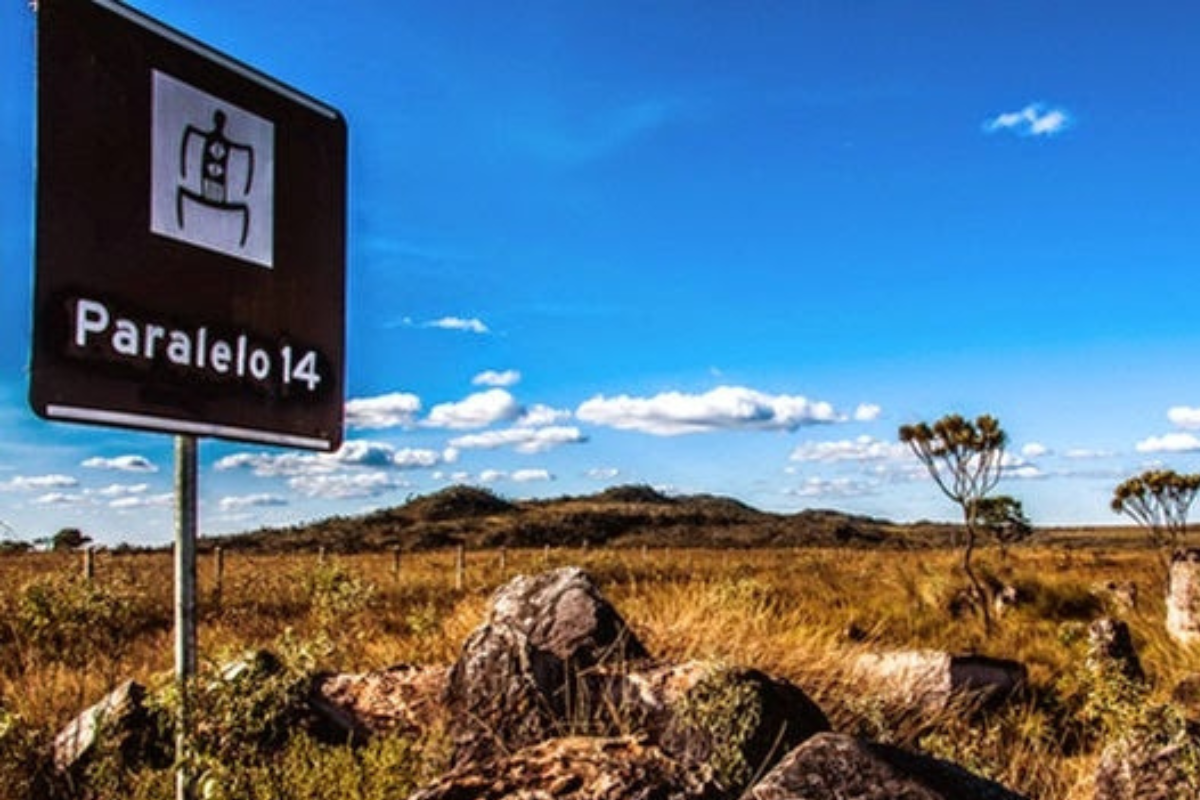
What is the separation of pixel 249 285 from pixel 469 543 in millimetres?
70874

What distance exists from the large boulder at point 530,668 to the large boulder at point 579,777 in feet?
6.57

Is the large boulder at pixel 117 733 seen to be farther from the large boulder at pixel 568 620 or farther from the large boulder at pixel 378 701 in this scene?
the large boulder at pixel 568 620

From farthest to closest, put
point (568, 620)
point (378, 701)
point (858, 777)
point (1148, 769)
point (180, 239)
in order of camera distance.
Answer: point (378, 701) < point (568, 620) < point (1148, 769) < point (180, 239) < point (858, 777)

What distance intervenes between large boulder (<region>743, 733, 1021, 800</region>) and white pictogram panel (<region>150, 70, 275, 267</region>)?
240cm

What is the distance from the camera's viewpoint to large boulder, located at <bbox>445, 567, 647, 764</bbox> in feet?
19.3

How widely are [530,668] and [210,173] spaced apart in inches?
121

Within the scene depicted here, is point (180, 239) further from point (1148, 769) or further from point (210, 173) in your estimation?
point (1148, 769)

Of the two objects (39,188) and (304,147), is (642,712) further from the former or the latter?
(39,188)

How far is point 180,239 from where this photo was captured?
12.7ft

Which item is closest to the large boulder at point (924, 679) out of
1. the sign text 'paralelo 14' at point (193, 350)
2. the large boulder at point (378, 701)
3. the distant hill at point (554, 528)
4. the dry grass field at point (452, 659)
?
the dry grass field at point (452, 659)

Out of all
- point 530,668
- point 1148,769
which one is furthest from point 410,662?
point 1148,769

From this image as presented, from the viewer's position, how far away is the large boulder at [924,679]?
824 centimetres

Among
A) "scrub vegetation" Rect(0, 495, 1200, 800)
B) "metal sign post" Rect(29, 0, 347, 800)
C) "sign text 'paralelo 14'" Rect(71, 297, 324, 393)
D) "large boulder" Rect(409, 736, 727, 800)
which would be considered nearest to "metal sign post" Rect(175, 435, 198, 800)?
"metal sign post" Rect(29, 0, 347, 800)

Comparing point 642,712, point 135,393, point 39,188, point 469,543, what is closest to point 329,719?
point 642,712
